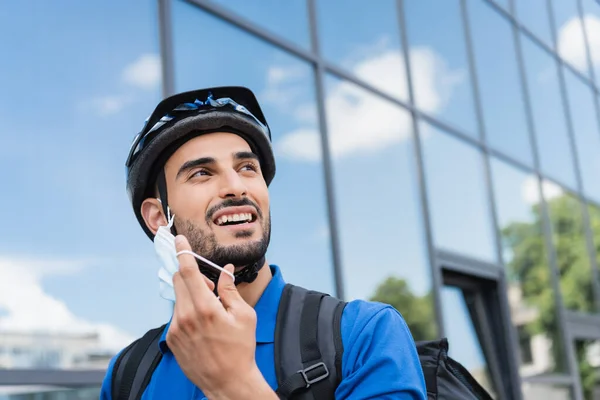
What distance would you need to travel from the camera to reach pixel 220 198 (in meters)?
1.58

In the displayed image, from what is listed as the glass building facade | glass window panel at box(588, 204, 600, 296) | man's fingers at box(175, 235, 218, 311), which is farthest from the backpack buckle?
glass window panel at box(588, 204, 600, 296)

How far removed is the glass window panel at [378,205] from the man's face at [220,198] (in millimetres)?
3508

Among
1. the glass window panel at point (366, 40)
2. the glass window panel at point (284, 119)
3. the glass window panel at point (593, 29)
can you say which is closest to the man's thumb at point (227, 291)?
the glass window panel at point (284, 119)

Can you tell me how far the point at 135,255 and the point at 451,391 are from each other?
7.42 ft

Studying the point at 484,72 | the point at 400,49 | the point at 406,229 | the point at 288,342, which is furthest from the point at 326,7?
the point at 288,342

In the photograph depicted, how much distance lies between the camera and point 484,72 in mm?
7836

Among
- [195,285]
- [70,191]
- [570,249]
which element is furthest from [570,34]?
[195,285]

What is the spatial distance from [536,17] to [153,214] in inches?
347

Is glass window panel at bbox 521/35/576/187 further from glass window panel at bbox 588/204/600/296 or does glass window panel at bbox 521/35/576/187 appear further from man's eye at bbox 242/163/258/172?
man's eye at bbox 242/163/258/172

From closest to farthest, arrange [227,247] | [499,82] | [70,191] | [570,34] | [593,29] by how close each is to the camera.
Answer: [227,247], [70,191], [499,82], [570,34], [593,29]

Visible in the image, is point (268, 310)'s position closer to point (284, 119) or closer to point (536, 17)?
point (284, 119)

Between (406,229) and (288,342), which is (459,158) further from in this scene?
(288,342)

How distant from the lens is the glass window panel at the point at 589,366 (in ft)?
28.3

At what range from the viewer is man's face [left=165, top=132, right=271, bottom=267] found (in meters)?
1.54
